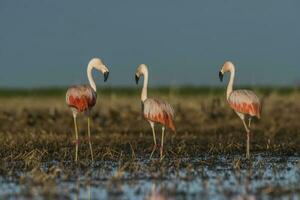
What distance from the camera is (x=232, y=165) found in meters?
13.1

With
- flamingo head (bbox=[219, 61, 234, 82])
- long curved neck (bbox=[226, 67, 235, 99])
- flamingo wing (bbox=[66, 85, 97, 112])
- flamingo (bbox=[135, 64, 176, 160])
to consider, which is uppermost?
flamingo head (bbox=[219, 61, 234, 82])

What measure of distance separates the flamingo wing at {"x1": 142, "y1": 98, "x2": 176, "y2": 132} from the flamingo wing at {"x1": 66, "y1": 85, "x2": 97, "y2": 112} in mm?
937

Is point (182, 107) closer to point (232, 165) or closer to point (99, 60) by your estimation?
point (99, 60)

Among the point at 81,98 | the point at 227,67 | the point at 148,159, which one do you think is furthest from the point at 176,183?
the point at 227,67

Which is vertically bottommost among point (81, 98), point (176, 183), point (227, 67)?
point (176, 183)

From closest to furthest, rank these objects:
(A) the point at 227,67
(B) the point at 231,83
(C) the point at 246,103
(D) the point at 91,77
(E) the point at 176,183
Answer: (E) the point at 176,183
(C) the point at 246,103
(D) the point at 91,77
(B) the point at 231,83
(A) the point at 227,67

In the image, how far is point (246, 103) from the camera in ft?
49.9

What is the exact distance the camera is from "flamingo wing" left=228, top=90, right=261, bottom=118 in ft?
49.8

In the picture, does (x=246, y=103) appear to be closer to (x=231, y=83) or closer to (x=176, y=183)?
Answer: (x=231, y=83)

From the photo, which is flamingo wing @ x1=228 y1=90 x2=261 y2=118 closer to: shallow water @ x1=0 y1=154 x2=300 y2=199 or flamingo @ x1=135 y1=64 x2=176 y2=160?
flamingo @ x1=135 y1=64 x2=176 y2=160

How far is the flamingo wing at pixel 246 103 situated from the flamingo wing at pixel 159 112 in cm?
140

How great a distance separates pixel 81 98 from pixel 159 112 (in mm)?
1343

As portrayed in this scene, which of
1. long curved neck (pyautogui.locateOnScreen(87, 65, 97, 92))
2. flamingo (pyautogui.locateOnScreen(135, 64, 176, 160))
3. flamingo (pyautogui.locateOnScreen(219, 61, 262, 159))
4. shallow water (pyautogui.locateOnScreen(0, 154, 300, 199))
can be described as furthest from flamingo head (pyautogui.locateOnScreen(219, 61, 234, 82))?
shallow water (pyautogui.locateOnScreen(0, 154, 300, 199))

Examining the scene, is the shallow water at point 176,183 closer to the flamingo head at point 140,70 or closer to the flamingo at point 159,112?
the flamingo at point 159,112
